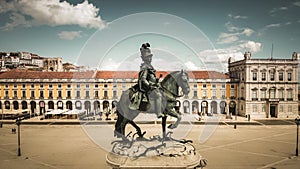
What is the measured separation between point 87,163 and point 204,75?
33255 millimetres

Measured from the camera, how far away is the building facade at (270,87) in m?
39.0

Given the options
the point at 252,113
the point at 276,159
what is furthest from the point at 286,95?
the point at 276,159

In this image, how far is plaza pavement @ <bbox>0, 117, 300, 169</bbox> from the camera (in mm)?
15094

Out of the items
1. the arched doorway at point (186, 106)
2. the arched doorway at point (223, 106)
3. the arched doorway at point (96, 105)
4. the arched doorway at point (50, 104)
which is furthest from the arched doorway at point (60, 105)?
the arched doorway at point (223, 106)

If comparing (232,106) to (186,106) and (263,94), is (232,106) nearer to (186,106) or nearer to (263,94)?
(263,94)

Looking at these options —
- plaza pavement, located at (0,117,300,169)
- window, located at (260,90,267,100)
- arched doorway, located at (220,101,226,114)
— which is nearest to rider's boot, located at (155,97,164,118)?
plaza pavement, located at (0,117,300,169)

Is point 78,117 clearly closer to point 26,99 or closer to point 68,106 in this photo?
point 68,106

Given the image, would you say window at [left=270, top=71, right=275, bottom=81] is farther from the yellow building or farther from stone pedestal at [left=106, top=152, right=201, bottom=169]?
stone pedestal at [left=106, top=152, right=201, bottom=169]

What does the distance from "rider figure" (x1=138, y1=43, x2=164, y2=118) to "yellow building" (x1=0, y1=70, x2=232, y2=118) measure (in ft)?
105

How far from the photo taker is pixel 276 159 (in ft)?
53.1

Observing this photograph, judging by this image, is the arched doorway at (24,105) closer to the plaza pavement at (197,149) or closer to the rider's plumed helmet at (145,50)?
the plaza pavement at (197,149)

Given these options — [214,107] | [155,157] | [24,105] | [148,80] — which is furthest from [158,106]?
[24,105]

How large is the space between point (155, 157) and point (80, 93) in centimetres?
3557

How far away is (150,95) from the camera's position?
1105cm
